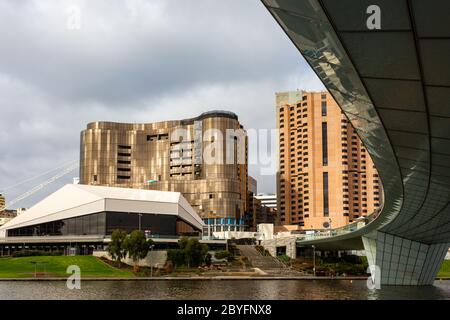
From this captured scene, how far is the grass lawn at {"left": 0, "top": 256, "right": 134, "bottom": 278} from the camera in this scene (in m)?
91.2

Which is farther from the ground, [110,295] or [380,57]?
[380,57]

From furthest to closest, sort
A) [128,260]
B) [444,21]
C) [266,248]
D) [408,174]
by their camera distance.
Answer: [266,248], [128,260], [408,174], [444,21]

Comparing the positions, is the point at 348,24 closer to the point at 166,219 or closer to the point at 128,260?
the point at 128,260

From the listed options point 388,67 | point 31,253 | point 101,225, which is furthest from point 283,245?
point 388,67

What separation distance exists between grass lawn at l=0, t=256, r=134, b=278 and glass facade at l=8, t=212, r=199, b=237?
16.6m

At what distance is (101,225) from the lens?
130 meters

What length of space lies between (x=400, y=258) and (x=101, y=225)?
77938mm

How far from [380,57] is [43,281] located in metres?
78.8

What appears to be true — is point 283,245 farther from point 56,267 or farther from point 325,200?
point 325,200

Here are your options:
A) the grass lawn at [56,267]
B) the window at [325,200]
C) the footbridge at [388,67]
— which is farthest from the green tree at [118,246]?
the window at [325,200]

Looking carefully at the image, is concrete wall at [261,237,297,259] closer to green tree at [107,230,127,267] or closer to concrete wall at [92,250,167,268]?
concrete wall at [92,250,167,268]

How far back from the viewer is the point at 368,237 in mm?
71938

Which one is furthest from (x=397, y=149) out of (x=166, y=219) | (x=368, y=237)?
(x=166, y=219)
